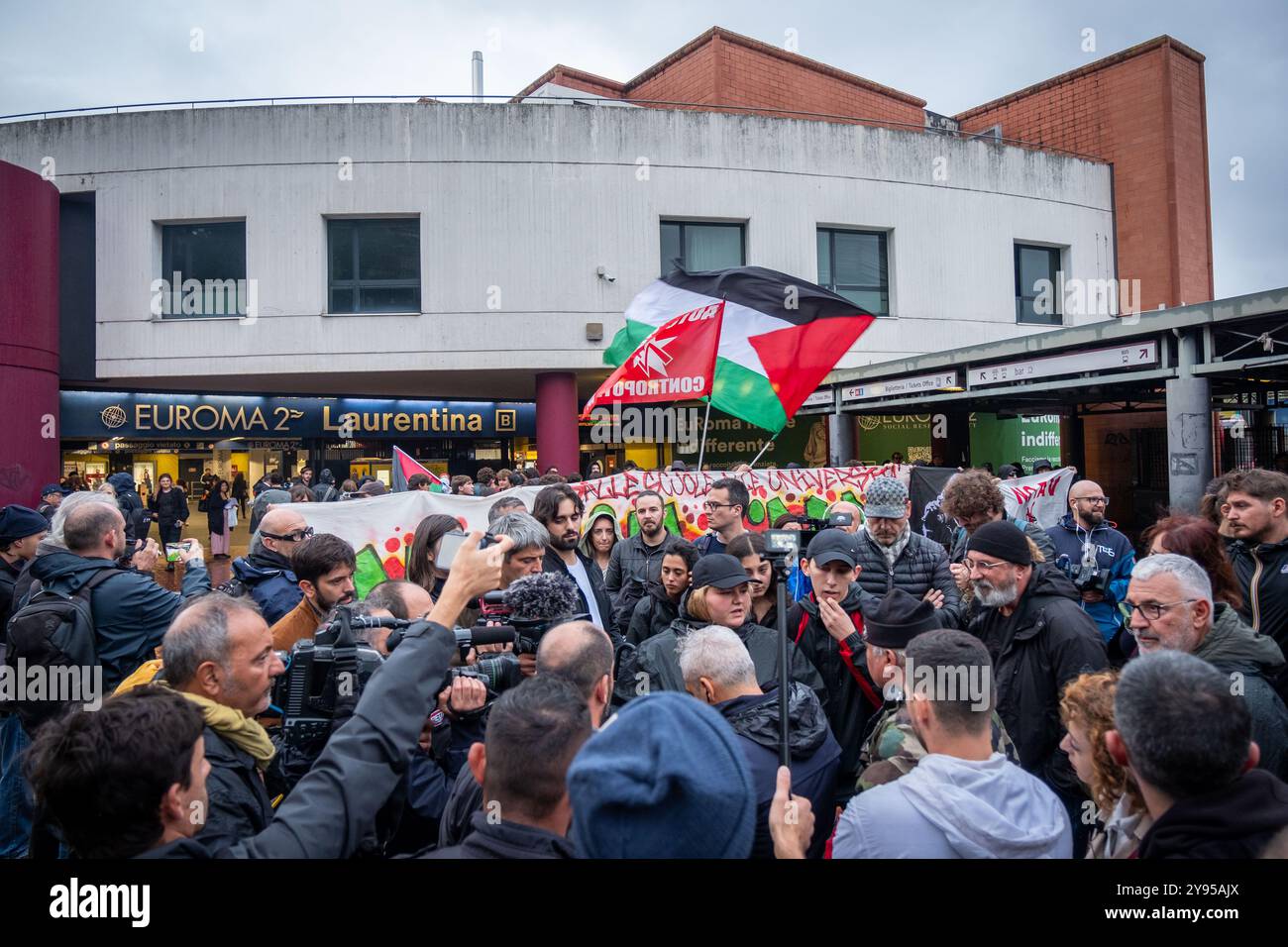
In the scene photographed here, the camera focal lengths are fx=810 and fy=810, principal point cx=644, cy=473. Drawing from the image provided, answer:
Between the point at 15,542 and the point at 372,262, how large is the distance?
14.6 metres

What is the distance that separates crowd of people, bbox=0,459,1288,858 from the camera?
1.78 metres

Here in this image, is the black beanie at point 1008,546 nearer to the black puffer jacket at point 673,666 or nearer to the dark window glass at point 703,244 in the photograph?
the black puffer jacket at point 673,666

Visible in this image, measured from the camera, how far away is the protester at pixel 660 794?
1.53 meters

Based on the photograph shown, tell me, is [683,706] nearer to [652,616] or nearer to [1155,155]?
[652,616]

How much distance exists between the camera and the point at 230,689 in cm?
261

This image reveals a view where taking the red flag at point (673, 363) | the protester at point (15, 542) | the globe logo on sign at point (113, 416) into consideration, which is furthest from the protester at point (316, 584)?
the globe logo on sign at point (113, 416)

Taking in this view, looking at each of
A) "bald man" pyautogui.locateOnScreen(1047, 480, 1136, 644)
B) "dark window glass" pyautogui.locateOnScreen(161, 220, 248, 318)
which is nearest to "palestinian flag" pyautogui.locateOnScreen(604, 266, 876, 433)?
"bald man" pyautogui.locateOnScreen(1047, 480, 1136, 644)

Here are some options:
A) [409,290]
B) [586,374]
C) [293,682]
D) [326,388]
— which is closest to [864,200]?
[586,374]

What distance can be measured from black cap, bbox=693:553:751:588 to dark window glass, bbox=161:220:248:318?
58.3 feet

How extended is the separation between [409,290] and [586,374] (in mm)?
4543

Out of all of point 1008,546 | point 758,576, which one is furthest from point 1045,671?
point 758,576

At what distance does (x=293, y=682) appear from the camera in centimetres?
243

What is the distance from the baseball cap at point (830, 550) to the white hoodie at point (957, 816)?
1947mm
